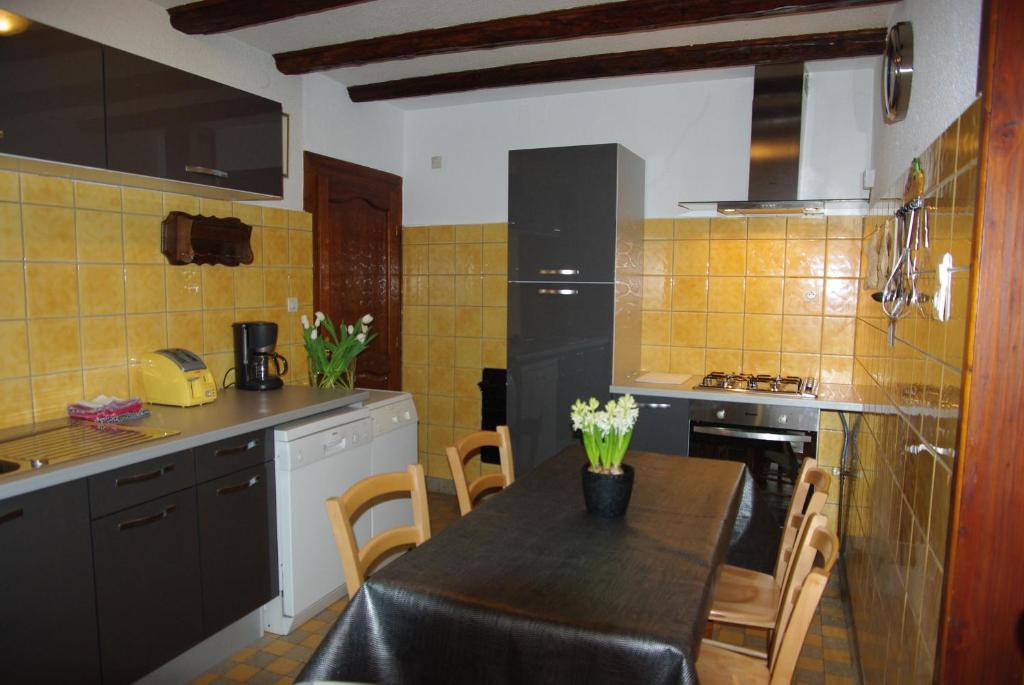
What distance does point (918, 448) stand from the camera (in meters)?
1.60

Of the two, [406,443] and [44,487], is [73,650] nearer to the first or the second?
[44,487]

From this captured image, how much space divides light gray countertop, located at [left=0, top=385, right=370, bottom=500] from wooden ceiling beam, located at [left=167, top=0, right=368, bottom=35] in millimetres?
1513

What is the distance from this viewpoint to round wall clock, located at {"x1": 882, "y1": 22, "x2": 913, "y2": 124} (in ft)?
7.15

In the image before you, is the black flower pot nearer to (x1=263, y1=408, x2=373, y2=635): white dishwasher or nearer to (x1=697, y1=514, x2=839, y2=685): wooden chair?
(x1=697, y1=514, x2=839, y2=685): wooden chair

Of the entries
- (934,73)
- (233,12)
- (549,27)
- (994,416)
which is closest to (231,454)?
(233,12)

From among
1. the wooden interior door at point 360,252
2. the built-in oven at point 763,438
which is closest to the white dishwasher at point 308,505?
the wooden interior door at point 360,252

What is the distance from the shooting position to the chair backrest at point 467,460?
7.30 ft

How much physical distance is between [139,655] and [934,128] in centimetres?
270

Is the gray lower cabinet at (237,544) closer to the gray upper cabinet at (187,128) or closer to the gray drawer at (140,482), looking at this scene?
the gray drawer at (140,482)

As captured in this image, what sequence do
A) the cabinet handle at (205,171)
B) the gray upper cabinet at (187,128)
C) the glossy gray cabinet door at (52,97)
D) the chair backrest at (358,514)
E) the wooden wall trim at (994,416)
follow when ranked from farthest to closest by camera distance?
the cabinet handle at (205,171) → the gray upper cabinet at (187,128) → the glossy gray cabinet door at (52,97) → the chair backrest at (358,514) → the wooden wall trim at (994,416)

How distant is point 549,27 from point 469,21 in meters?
0.37

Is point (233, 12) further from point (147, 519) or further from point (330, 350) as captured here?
point (147, 519)

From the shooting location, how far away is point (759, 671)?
1.74 metres

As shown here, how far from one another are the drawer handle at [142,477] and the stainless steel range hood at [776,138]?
99.4 inches
